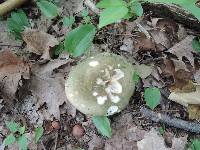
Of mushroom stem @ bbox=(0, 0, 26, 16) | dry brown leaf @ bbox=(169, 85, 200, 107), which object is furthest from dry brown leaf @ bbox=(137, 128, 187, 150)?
mushroom stem @ bbox=(0, 0, 26, 16)

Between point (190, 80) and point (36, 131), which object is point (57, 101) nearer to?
point (36, 131)

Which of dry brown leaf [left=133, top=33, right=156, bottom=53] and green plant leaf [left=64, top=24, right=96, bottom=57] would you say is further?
dry brown leaf [left=133, top=33, right=156, bottom=53]

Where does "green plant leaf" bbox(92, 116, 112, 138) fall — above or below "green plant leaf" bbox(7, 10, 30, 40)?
below

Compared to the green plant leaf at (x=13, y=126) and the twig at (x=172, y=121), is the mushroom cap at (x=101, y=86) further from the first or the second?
the green plant leaf at (x=13, y=126)

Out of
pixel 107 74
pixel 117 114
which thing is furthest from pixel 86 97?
pixel 117 114

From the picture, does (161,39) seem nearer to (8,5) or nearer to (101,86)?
(101,86)

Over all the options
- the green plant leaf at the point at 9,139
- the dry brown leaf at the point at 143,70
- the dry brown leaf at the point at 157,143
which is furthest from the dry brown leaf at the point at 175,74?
the green plant leaf at the point at 9,139

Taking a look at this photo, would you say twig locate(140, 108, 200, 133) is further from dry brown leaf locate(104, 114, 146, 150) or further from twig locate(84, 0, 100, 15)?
twig locate(84, 0, 100, 15)
